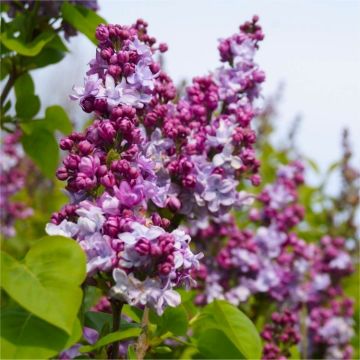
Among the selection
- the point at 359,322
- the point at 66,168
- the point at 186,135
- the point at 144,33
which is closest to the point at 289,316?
the point at 186,135

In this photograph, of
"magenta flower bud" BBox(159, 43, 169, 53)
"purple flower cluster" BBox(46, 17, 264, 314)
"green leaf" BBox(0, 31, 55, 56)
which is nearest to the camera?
"purple flower cluster" BBox(46, 17, 264, 314)

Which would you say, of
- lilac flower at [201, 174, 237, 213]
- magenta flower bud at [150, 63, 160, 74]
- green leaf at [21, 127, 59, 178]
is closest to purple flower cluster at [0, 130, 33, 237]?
green leaf at [21, 127, 59, 178]

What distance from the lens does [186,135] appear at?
4.94 feet

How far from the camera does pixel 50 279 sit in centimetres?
100

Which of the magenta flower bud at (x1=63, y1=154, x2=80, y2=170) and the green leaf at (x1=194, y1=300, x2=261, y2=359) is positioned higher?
the magenta flower bud at (x1=63, y1=154, x2=80, y2=170)

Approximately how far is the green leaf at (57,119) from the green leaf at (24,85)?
9 centimetres

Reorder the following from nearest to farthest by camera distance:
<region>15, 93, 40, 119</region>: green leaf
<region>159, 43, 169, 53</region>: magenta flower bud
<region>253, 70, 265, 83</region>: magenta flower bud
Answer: <region>159, 43, 169, 53</region>: magenta flower bud → <region>253, 70, 265, 83</region>: magenta flower bud → <region>15, 93, 40, 119</region>: green leaf

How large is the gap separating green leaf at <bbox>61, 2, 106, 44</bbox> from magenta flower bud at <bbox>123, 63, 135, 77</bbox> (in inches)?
26.2

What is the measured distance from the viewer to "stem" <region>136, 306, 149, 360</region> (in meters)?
1.25

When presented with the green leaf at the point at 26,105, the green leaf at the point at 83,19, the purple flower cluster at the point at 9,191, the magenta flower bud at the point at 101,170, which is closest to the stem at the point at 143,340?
the magenta flower bud at the point at 101,170

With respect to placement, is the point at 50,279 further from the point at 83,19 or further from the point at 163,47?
the point at 83,19

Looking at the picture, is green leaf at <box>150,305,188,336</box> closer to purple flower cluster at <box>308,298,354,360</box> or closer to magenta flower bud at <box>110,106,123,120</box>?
magenta flower bud at <box>110,106,123,120</box>

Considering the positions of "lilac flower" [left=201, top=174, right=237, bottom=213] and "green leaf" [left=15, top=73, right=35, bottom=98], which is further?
"green leaf" [left=15, top=73, right=35, bottom=98]

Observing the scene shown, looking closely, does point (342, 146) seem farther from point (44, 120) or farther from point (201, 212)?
Result: point (201, 212)
